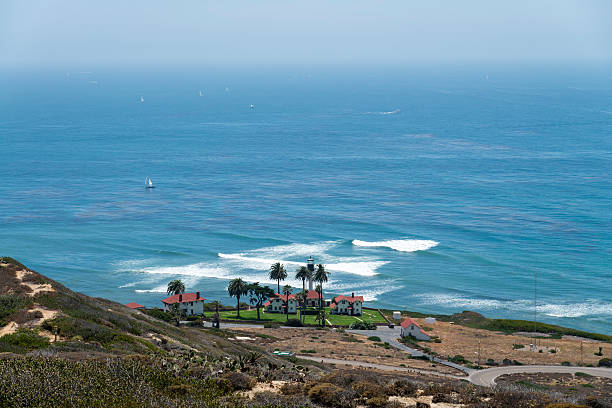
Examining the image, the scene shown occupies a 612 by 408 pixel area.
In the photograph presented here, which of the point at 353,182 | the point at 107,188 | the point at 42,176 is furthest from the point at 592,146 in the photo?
the point at 42,176

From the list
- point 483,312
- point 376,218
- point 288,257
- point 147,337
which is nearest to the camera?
point 147,337

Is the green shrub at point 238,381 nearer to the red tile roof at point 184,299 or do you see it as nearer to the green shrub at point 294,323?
the green shrub at point 294,323

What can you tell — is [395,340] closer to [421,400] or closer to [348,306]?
[348,306]

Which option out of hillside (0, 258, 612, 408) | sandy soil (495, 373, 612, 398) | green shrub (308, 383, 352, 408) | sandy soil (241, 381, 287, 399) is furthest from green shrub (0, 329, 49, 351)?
sandy soil (495, 373, 612, 398)

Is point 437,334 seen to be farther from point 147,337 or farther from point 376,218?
point 376,218

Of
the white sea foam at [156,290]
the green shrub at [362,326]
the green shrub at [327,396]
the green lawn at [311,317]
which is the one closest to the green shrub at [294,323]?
the green lawn at [311,317]

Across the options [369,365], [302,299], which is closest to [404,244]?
[302,299]

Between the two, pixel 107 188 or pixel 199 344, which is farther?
pixel 107 188

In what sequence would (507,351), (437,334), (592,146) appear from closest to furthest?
1. (507,351)
2. (437,334)
3. (592,146)
